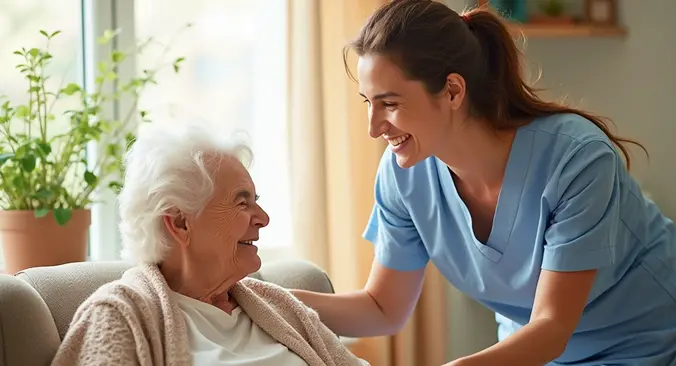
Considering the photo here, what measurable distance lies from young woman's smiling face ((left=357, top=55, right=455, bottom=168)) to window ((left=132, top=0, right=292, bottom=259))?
3.43 feet

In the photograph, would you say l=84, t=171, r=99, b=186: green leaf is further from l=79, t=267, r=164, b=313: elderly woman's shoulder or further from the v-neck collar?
the v-neck collar

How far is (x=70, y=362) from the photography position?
5.05ft

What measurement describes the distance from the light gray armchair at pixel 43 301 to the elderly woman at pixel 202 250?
0.37 ft

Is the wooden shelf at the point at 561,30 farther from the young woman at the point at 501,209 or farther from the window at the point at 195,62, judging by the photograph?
the young woman at the point at 501,209

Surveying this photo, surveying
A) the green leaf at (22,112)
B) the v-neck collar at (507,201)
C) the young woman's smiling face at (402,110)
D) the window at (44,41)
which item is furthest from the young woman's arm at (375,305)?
the window at (44,41)

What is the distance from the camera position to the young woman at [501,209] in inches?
72.1

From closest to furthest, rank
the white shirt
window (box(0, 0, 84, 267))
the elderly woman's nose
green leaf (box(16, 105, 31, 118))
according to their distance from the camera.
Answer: the white shirt → the elderly woman's nose → green leaf (box(16, 105, 31, 118)) → window (box(0, 0, 84, 267))

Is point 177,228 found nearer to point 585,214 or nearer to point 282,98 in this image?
point 585,214

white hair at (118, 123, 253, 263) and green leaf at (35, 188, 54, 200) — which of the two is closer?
white hair at (118, 123, 253, 263)

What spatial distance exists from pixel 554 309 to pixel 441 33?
1.93ft

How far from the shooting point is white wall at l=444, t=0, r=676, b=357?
3436 mm

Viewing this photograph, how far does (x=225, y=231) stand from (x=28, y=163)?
66 cm

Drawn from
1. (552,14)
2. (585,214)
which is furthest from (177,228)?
(552,14)

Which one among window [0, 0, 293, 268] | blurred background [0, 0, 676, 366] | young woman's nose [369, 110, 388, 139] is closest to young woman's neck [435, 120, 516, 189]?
young woman's nose [369, 110, 388, 139]
